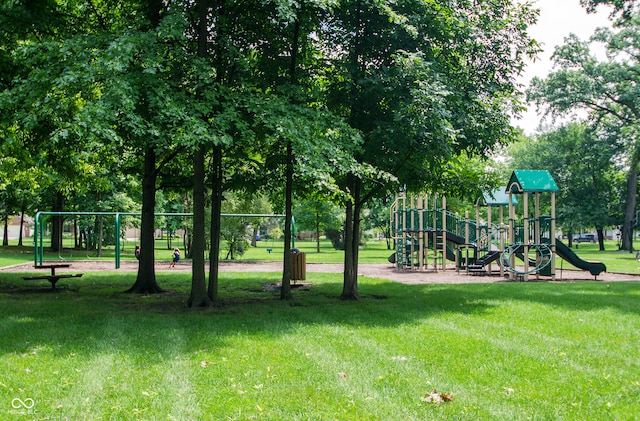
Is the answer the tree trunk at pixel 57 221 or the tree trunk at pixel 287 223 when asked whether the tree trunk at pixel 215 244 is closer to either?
the tree trunk at pixel 287 223

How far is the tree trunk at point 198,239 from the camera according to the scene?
11289mm

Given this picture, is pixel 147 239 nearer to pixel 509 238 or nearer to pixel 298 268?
pixel 298 268

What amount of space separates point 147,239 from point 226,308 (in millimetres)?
4650

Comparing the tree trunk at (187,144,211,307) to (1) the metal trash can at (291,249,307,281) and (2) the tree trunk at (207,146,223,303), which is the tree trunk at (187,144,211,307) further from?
(1) the metal trash can at (291,249,307,281)

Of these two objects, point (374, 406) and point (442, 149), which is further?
point (442, 149)

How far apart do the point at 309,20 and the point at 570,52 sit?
124 ft

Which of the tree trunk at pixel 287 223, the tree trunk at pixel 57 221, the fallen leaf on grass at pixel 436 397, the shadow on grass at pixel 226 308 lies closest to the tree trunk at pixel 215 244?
the shadow on grass at pixel 226 308

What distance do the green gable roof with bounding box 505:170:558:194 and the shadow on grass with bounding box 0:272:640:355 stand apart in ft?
12.3

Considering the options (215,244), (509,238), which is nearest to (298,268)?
(215,244)

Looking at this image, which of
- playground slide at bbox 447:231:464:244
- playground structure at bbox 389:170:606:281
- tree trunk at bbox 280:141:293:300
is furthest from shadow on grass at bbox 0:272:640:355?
playground slide at bbox 447:231:464:244

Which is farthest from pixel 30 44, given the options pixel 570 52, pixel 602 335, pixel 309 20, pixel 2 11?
pixel 570 52

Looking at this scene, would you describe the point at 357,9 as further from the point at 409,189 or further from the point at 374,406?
the point at 374,406

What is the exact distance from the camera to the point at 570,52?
144ft

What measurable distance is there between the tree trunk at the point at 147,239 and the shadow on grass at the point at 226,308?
580 mm
